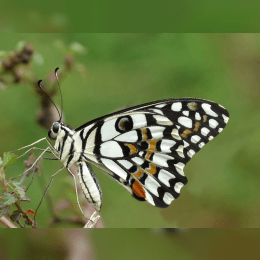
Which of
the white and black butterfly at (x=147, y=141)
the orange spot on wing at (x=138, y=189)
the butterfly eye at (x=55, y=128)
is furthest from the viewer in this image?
the orange spot on wing at (x=138, y=189)

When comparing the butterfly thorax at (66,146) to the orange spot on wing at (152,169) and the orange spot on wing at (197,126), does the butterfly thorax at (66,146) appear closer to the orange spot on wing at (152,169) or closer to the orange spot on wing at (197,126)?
the orange spot on wing at (152,169)

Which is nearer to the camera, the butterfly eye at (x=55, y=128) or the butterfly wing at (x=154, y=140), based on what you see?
the butterfly eye at (x=55, y=128)

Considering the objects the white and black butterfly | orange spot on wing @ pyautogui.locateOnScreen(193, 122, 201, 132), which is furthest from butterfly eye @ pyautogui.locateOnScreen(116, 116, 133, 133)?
orange spot on wing @ pyautogui.locateOnScreen(193, 122, 201, 132)

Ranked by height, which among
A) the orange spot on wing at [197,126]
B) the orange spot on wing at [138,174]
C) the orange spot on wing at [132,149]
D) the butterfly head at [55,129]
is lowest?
the orange spot on wing at [138,174]

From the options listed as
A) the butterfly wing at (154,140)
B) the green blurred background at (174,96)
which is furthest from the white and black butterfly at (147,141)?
the green blurred background at (174,96)

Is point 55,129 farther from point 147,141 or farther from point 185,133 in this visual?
point 185,133

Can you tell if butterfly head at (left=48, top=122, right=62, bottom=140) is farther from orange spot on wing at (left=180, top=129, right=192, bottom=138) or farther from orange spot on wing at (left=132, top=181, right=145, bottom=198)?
orange spot on wing at (left=180, top=129, right=192, bottom=138)

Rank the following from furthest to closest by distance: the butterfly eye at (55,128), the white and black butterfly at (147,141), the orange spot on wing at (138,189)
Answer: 1. the orange spot on wing at (138,189)
2. the white and black butterfly at (147,141)
3. the butterfly eye at (55,128)

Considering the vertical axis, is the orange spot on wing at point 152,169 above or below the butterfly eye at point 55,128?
below
